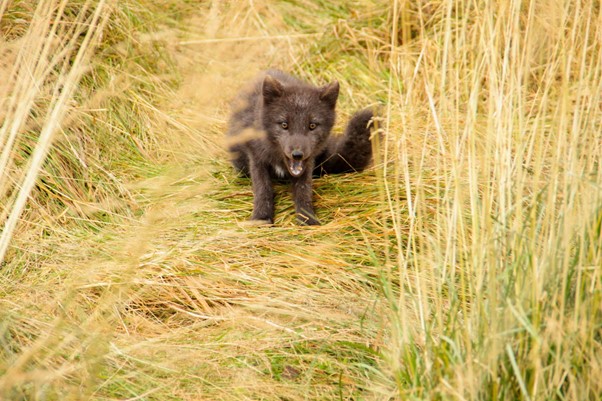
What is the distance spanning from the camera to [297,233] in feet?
14.6

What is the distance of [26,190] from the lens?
2717mm

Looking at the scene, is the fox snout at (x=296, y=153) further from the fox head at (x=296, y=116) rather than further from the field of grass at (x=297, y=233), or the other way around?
the field of grass at (x=297, y=233)

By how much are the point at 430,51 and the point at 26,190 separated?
388 cm

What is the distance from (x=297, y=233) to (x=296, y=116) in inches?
30.4

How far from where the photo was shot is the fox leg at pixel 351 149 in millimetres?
5043

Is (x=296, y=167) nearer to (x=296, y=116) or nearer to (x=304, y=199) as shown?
(x=304, y=199)

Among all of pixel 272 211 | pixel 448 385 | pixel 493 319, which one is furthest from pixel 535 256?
pixel 272 211

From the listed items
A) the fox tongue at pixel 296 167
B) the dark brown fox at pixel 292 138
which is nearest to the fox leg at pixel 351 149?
the dark brown fox at pixel 292 138

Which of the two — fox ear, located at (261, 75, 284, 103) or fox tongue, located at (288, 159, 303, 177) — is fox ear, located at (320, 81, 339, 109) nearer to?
fox ear, located at (261, 75, 284, 103)

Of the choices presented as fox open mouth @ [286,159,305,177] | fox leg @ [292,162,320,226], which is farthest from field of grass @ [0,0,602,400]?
fox open mouth @ [286,159,305,177]

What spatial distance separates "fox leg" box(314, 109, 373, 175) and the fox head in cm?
26

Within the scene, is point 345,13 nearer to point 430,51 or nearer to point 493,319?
point 430,51

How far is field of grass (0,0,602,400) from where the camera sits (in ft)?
8.02

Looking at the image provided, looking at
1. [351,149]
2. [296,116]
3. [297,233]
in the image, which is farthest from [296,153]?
[351,149]
